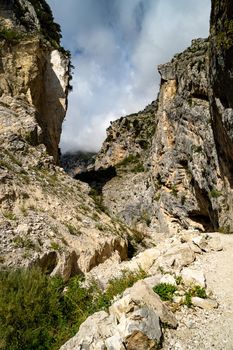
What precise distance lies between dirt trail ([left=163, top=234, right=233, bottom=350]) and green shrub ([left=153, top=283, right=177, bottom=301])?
0.46 metres

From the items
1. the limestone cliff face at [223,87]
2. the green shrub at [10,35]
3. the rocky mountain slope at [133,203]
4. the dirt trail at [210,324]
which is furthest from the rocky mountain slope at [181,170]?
the green shrub at [10,35]

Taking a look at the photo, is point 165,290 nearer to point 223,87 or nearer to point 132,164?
point 223,87

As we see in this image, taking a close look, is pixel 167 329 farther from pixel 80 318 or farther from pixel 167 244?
pixel 167 244

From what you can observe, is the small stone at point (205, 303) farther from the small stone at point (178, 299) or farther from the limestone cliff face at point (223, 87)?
the limestone cliff face at point (223, 87)

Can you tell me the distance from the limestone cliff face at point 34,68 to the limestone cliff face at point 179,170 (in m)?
11.1

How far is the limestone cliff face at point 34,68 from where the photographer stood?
26188mm

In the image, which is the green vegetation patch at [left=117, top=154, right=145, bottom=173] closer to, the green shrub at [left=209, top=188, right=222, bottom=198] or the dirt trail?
the green shrub at [left=209, top=188, right=222, bottom=198]

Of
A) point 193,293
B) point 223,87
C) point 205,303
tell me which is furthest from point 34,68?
point 205,303

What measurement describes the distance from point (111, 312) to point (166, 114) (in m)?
33.4

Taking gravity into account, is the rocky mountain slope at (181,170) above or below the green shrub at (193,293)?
above

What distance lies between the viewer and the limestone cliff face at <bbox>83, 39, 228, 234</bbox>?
27.4m

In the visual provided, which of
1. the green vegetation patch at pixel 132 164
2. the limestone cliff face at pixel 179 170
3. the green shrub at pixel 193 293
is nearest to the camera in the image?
the green shrub at pixel 193 293

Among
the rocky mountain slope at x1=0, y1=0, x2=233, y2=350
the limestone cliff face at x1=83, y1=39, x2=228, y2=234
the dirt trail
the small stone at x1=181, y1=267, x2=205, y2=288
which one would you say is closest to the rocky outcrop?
the rocky mountain slope at x1=0, y1=0, x2=233, y2=350

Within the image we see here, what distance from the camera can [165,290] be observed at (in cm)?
805
